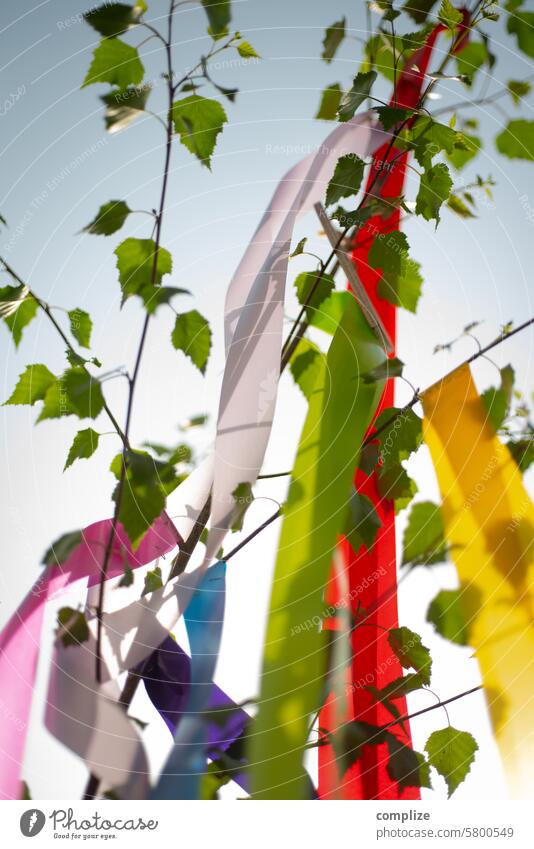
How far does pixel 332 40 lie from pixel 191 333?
240 mm

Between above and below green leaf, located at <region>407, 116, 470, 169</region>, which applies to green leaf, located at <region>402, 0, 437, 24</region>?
above

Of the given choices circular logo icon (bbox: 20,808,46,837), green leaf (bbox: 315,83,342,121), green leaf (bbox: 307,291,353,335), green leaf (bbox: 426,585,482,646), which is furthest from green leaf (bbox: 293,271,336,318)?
circular logo icon (bbox: 20,808,46,837)

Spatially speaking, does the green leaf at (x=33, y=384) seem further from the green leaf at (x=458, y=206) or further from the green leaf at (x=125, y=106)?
the green leaf at (x=458, y=206)

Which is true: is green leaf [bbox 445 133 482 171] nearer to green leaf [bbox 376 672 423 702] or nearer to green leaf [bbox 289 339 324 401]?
green leaf [bbox 289 339 324 401]

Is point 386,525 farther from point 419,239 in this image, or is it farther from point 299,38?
point 299,38

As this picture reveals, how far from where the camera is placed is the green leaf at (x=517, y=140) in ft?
1.68

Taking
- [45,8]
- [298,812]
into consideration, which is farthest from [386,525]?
[45,8]

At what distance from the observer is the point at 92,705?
423 millimetres

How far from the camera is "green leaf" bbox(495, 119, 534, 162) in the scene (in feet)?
1.68

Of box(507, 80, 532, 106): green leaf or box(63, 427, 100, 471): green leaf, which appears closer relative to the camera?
box(63, 427, 100, 471): green leaf

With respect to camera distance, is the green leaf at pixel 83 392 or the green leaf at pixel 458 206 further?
the green leaf at pixel 458 206

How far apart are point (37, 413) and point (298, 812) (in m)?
0.31

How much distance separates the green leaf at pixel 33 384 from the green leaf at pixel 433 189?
0.87 feet

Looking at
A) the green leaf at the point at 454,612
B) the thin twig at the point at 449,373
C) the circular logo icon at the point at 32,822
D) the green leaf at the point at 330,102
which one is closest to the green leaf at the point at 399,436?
the thin twig at the point at 449,373
